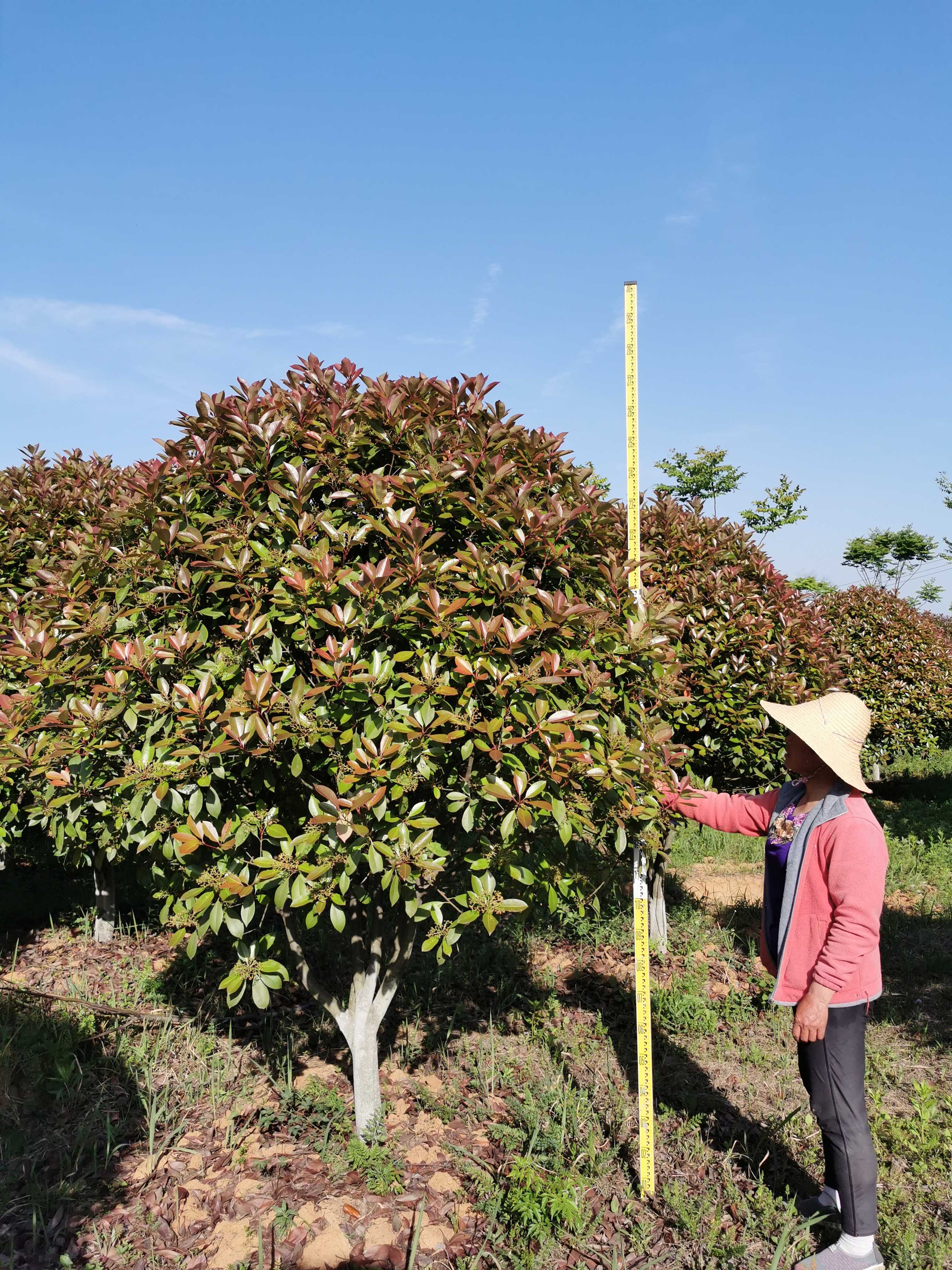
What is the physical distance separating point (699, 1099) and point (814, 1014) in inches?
59.7

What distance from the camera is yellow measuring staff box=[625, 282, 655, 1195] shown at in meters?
3.26

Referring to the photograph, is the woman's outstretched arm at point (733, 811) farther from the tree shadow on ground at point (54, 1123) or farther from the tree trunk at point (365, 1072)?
the tree shadow on ground at point (54, 1123)

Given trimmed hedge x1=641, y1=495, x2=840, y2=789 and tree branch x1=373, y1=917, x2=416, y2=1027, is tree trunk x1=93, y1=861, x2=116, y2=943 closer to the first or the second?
tree branch x1=373, y1=917, x2=416, y2=1027

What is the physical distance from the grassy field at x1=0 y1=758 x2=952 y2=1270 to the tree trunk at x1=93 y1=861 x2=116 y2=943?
0.52 ft

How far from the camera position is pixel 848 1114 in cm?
292

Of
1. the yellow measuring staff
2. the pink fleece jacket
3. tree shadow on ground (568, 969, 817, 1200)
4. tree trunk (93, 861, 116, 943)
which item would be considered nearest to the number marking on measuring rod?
the yellow measuring staff

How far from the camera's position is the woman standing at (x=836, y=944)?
2828mm

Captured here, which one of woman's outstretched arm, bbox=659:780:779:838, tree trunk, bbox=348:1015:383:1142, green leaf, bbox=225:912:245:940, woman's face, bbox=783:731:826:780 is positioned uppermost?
woman's face, bbox=783:731:826:780

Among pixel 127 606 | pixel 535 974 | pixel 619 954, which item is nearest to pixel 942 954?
pixel 619 954

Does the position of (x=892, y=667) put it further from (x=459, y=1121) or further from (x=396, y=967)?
(x=396, y=967)

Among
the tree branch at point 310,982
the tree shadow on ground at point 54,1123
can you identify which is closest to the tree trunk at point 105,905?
the tree shadow on ground at point 54,1123

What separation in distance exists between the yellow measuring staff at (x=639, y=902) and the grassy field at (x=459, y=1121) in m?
0.17

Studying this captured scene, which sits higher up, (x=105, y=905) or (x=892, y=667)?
(x=892, y=667)

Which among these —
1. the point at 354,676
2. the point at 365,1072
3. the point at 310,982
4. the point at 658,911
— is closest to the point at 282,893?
the point at 354,676
